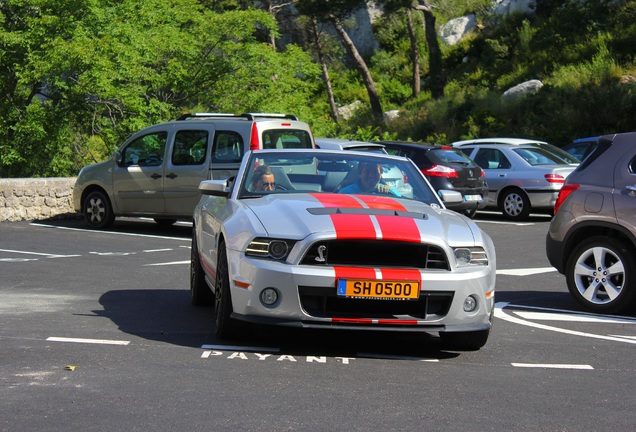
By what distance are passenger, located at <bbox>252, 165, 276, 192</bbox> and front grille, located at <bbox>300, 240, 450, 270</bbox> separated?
58.5 inches

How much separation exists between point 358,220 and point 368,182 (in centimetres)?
139

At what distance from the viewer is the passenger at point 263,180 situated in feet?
28.1

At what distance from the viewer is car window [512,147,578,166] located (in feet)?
72.8

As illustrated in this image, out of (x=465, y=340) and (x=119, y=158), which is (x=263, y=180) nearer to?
(x=465, y=340)

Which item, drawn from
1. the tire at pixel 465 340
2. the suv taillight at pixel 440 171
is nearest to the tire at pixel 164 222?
the suv taillight at pixel 440 171

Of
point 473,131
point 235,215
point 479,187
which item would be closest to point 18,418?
point 235,215

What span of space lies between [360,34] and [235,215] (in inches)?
2167

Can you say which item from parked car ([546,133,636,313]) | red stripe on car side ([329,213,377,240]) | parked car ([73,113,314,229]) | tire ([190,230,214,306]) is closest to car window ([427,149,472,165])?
parked car ([73,113,314,229])

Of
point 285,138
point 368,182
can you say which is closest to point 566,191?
point 368,182

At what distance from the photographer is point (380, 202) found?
319 inches

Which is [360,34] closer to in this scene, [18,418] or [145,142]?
A: [145,142]

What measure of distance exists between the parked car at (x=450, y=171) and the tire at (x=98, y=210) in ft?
17.5

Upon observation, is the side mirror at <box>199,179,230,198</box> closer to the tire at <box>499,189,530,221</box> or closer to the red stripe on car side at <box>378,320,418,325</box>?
the red stripe on car side at <box>378,320,418,325</box>

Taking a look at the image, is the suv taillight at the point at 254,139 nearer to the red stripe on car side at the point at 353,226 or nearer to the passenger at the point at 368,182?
the passenger at the point at 368,182
